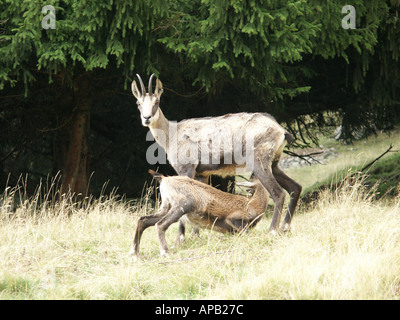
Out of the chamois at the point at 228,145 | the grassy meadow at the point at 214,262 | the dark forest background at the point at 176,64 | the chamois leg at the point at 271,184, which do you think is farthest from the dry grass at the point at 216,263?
the dark forest background at the point at 176,64

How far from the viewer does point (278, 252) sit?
661 centimetres

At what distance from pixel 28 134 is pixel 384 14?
8.21m

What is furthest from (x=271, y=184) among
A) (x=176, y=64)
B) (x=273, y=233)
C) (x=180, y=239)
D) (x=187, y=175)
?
(x=176, y=64)

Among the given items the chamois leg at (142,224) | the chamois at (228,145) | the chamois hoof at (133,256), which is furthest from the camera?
the chamois at (228,145)

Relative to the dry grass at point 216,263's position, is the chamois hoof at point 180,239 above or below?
below

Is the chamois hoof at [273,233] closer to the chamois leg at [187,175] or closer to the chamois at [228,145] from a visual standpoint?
the chamois at [228,145]

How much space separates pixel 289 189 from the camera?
8953 mm

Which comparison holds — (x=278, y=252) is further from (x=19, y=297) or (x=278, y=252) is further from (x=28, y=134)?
(x=28, y=134)

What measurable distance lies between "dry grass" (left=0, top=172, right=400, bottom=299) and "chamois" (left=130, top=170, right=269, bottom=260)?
196 mm

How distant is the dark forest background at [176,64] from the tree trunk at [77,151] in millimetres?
23

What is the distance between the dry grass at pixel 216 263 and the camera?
5.56 m

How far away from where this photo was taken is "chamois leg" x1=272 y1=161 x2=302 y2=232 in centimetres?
871

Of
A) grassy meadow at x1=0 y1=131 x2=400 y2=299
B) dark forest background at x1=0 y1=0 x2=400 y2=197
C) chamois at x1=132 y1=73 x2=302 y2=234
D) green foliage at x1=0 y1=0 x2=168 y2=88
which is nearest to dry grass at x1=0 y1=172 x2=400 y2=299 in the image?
grassy meadow at x1=0 y1=131 x2=400 y2=299

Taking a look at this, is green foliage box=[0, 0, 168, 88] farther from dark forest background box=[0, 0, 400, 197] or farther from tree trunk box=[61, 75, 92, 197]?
tree trunk box=[61, 75, 92, 197]
